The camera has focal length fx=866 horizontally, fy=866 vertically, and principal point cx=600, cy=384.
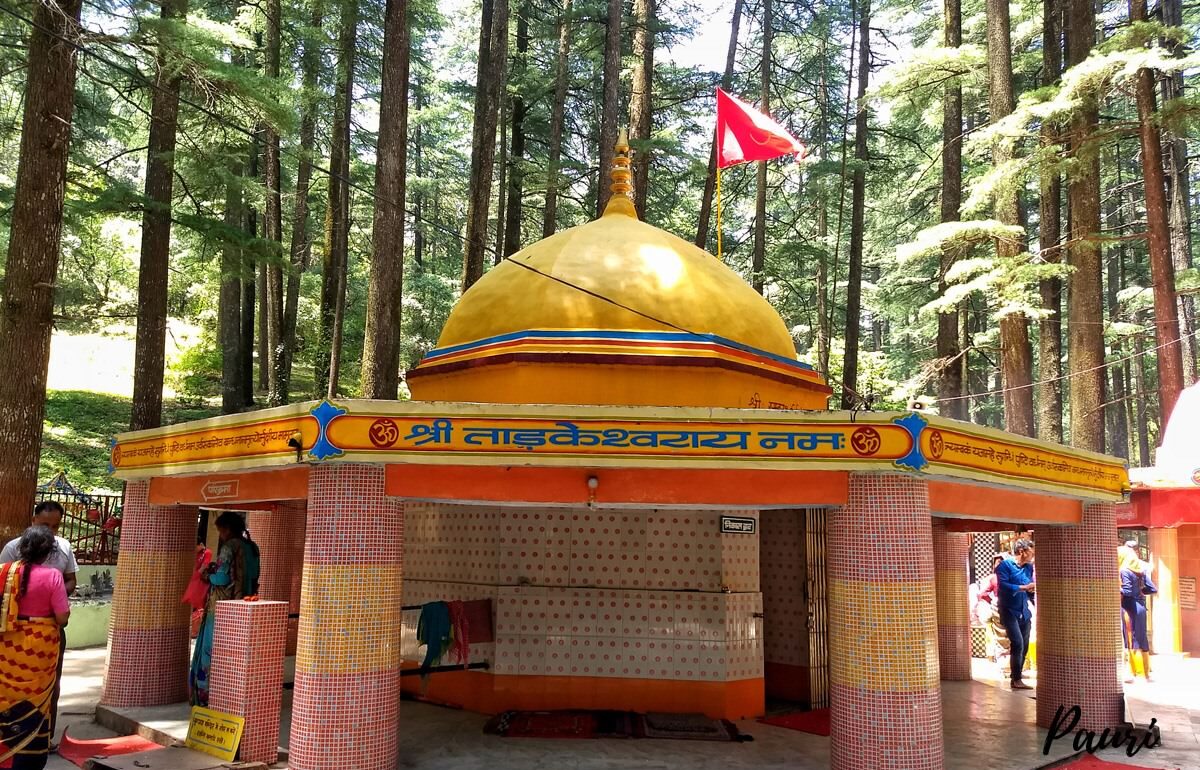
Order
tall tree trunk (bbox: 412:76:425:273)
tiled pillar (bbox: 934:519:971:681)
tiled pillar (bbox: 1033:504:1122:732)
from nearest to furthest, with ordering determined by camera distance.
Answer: tiled pillar (bbox: 1033:504:1122:732) < tiled pillar (bbox: 934:519:971:681) < tall tree trunk (bbox: 412:76:425:273)

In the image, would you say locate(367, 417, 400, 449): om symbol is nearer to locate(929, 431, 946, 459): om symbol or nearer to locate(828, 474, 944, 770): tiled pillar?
locate(828, 474, 944, 770): tiled pillar

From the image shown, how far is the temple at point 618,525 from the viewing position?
7.19 meters

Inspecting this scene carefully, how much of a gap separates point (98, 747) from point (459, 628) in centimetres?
349

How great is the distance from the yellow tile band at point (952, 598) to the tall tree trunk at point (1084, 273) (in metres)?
3.07

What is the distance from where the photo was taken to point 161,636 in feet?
32.3

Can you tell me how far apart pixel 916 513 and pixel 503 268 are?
6.30m

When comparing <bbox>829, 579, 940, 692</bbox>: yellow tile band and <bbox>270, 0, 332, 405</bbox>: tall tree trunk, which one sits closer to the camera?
<bbox>829, 579, 940, 692</bbox>: yellow tile band

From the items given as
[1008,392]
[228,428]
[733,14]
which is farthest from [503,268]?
[733,14]

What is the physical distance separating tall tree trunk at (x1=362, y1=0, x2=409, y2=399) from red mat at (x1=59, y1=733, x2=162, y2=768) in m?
6.26

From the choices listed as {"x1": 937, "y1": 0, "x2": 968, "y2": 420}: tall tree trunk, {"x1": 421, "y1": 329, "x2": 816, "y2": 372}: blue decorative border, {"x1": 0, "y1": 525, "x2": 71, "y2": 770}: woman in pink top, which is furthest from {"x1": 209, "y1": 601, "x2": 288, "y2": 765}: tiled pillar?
{"x1": 937, "y1": 0, "x2": 968, "y2": 420}: tall tree trunk

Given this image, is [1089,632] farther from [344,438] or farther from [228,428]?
[228,428]

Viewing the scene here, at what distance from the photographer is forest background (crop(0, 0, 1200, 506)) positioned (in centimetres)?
1288

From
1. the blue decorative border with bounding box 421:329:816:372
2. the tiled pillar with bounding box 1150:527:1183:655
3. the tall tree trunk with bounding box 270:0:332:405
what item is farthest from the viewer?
the tall tree trunk with bounding box 270:0:332:405

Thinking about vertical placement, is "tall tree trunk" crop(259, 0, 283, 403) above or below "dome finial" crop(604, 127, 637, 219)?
above
